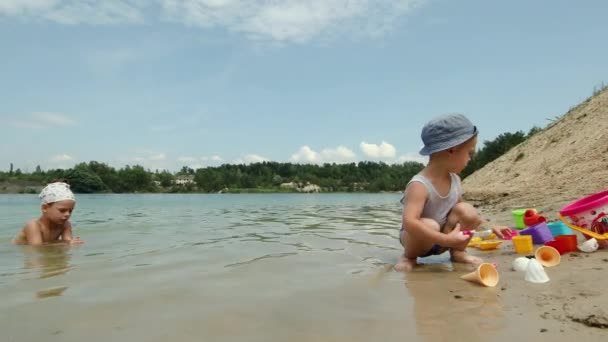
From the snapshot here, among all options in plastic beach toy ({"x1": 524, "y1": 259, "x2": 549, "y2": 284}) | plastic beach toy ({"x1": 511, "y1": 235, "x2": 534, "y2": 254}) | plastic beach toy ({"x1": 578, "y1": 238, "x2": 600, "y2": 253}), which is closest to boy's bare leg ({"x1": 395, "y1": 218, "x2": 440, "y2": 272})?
plastic beach toy ({"x1": 524, "y1": 259, "x2": 549, "y2": 284})

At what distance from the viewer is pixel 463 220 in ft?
11.1

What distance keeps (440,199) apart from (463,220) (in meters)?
0.25

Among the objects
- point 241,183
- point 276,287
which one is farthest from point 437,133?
point 241,183

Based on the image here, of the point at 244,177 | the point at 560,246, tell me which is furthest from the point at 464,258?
the point at 244,177

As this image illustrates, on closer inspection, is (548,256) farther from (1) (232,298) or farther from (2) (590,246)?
(1) (232,298)

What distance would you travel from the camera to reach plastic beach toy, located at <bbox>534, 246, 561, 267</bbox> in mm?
3029

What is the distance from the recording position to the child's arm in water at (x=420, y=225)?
3.06 m

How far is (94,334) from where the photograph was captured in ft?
6.21

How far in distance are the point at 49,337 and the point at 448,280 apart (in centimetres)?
215

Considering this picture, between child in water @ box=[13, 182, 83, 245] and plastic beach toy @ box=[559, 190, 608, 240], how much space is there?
5.25m

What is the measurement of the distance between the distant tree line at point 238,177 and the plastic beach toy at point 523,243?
6970cm

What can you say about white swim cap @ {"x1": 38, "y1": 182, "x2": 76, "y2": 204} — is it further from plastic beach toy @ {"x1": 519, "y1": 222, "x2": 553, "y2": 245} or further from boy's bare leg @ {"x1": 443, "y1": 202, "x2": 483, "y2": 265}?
plastic beach toy @ {"x1": 519, "y1": 222, "x2": 553, "y2": 245}

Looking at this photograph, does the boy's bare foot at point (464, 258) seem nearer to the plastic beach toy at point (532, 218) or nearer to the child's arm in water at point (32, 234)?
the plastic beach toy at point (532, 218)

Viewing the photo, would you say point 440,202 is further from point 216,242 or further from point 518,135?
point 518,135
